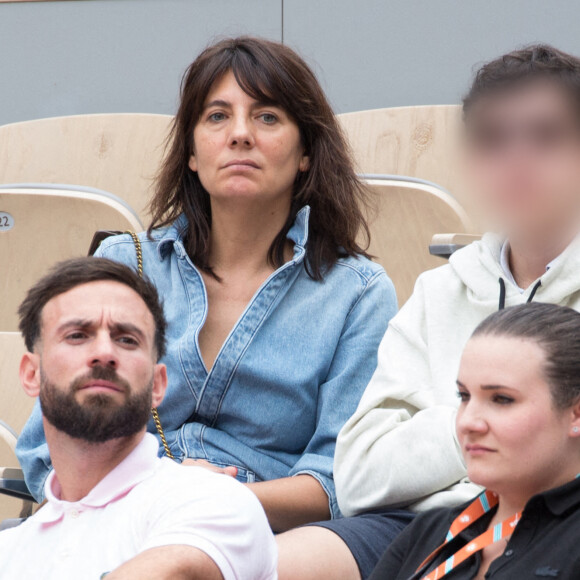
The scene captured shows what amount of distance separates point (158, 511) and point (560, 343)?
375 millimetres

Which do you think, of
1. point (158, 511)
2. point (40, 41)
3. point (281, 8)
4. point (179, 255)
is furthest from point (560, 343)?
point (40, 41)

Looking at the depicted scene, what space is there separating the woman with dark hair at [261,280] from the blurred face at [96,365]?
10.5 inches

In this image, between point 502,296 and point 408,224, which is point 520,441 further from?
point 408,224

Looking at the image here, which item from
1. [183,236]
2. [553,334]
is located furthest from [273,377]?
[553,334]

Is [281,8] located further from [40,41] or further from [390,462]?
[390,462]

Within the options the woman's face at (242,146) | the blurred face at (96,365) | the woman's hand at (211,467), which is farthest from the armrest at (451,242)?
the blurred face at (96,365)

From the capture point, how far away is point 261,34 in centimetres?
240

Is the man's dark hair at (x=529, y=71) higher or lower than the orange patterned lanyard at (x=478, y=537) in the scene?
higher

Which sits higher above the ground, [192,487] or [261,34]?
[261,34]

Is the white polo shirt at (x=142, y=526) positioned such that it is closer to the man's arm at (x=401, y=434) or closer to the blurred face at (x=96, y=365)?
the blurred face at (x=96, y=365)

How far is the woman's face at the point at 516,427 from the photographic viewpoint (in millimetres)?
844

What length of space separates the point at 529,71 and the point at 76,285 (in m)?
0.52

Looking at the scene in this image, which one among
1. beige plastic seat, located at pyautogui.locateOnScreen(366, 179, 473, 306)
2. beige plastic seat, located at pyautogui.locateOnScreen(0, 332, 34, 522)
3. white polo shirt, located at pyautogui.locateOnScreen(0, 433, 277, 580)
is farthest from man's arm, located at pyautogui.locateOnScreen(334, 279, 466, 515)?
beige plastic seat, located at pyautogui.locateOnScreen(0, 332, 34, 522)

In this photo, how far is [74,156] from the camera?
2.25 m
